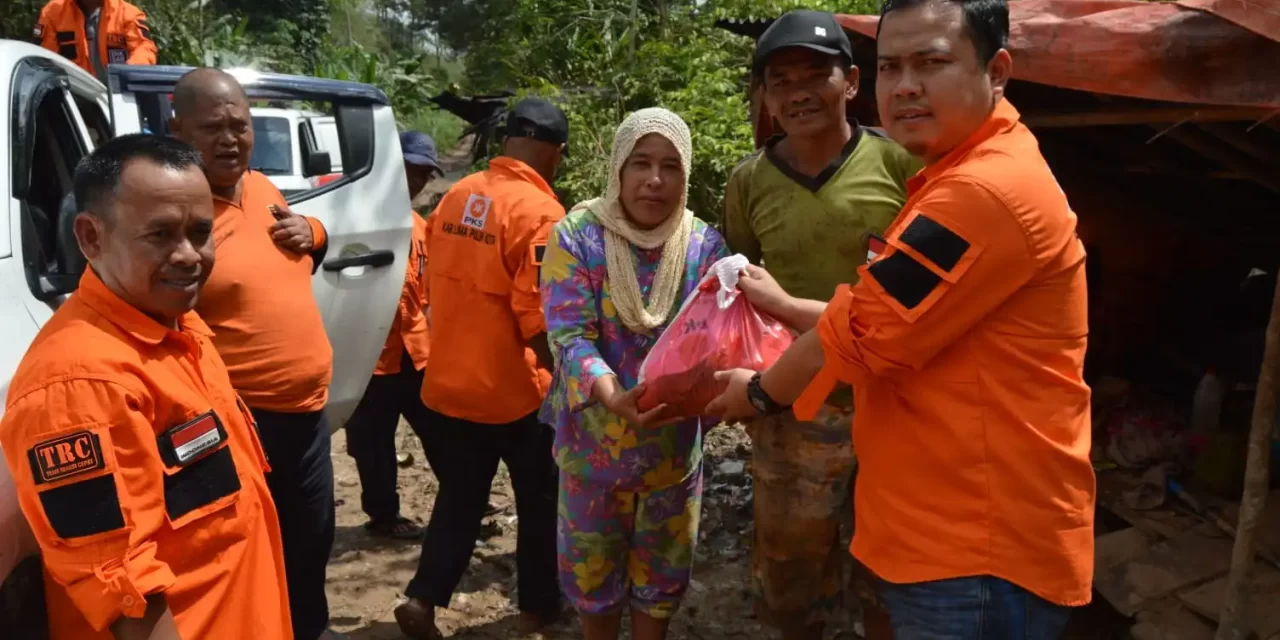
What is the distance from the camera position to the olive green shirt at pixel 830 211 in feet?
8.73

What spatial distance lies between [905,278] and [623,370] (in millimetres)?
1220

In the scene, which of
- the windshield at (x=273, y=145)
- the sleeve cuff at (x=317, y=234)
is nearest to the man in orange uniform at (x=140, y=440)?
the sleeve cuff at (x=317, y=234)

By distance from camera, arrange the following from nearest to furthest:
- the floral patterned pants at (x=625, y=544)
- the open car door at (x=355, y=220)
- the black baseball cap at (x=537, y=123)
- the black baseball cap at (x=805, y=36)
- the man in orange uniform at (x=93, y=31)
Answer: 1. the black baseball cap at (x=805, y=36)
2. the floral patterned pants at (x=625, y=544)
3. the open car door at (x=355, y=220)
4. the black baseball cap at (x=537, y=123)
5. the man in orange uniform at (x=93, y=31)

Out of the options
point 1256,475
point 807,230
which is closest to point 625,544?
point 807,230

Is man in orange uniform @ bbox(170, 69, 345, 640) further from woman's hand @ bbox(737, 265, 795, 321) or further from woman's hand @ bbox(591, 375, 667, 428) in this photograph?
woman's hand @ bbox(737, 265, 795, 321)

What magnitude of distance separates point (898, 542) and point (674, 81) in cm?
885

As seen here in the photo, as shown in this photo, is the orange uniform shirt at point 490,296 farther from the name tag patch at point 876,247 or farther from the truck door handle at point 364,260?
the name tag patch at point 876,247

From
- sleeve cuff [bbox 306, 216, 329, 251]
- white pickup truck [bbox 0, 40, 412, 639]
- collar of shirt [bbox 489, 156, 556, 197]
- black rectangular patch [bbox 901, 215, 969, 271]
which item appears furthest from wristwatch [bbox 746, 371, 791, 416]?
collar of shirt [bbox 489, 156, 556, 197]

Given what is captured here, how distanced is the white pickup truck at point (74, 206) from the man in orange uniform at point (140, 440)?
266 mm

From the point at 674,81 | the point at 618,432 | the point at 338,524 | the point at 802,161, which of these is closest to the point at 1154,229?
the point at 802,161

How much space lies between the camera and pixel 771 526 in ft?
9.45

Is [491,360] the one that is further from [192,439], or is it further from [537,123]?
[192,439]

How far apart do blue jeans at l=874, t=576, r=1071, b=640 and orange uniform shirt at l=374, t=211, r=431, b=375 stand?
10.0 ft

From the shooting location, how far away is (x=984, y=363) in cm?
167
